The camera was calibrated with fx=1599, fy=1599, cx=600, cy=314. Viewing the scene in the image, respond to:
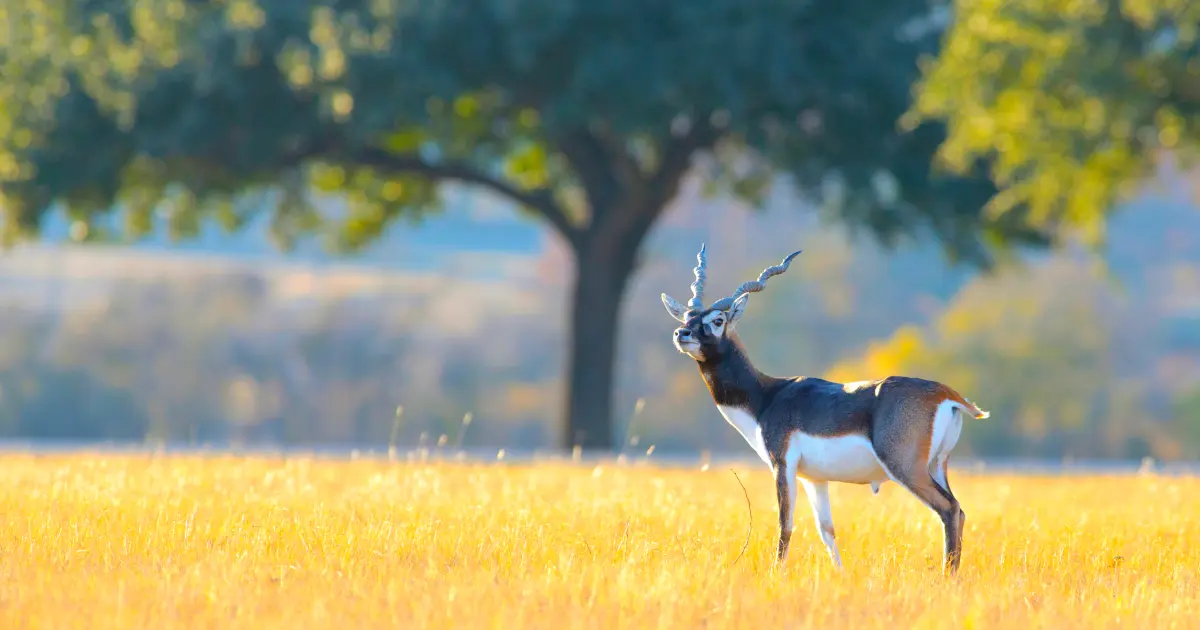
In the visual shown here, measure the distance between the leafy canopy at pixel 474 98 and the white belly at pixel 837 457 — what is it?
12.2m

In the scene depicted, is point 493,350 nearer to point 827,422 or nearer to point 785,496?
point 785,496

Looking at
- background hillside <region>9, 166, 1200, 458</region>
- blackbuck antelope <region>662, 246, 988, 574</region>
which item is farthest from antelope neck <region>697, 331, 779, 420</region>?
background hillside <region>9, 166, 1200, 458</region>

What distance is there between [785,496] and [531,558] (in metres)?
1.52

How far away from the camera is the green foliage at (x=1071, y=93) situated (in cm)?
1838

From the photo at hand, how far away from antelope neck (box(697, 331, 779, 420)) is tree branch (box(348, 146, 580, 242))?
51.3 feet

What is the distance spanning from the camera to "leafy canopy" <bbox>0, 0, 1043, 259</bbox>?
20.9 metres

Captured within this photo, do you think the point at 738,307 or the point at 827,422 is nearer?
the point at 827,422

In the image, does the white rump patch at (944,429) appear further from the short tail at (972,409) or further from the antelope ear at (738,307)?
the antelope ear at (738,307)

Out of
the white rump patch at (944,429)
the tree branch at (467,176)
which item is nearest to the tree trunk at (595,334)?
the tree branch at (467,176)

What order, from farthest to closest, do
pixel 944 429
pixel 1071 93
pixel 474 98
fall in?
1. pixel 474 98
2. pixel 1071 93
3. pixel 944 429

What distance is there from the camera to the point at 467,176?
83.5 feet

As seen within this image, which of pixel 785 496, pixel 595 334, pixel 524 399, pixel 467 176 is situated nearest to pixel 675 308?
pixel 785 496

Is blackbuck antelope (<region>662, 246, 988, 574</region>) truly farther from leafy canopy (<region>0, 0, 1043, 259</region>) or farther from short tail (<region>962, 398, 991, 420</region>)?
leafy canopy (<region>0, 0, 1043, 259</region>)

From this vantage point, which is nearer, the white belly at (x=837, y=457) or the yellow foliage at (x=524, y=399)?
the white belly at (x=837, y=457)
